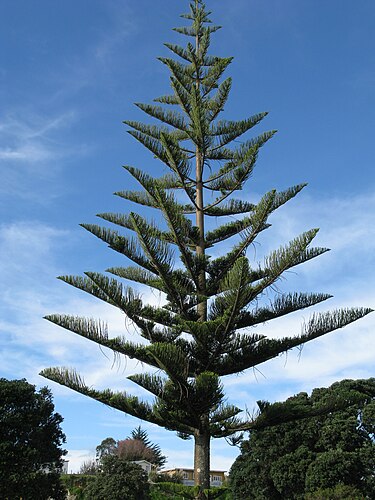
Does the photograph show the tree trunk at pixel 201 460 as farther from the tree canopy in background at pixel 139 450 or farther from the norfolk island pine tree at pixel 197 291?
the tree canopy in background at pixel 139 450

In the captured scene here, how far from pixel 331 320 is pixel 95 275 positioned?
2982mm

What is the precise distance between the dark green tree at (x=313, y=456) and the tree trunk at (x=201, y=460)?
812 cm

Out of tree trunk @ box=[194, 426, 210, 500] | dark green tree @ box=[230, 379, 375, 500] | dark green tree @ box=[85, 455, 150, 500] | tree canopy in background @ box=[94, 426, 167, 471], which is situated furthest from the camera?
tree canopy in background @ box=[94, 426, 167, 471]

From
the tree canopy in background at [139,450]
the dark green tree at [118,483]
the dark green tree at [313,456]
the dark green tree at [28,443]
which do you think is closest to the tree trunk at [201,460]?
the dark green tree at [313,456]

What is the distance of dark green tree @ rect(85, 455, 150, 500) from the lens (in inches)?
690

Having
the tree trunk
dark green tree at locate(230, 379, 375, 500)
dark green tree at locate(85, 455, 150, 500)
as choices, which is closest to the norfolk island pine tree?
the tree trunk

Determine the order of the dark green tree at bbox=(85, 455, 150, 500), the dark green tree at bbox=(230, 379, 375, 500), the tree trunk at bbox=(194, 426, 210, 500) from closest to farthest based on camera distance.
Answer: the tree trunk at bbox=(194, 426, 210, 500), the dark green tree at bbox=(230, 379, 375, 500), the dark green tree at bbox=(85, 455, 150, 500)

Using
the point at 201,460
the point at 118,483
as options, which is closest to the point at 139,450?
the point at 118,483

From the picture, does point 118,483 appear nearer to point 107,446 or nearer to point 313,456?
point 313,456

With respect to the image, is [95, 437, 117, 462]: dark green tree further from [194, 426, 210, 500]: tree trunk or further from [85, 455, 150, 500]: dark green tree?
[194, 426, 210, 500]: tree trunk

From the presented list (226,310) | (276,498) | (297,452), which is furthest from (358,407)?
(226,310)

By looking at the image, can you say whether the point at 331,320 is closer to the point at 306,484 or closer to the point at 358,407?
the point at 306,484

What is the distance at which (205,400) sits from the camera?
662 centimetres

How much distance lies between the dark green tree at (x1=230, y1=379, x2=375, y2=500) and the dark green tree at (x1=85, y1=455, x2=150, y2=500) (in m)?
2.94
